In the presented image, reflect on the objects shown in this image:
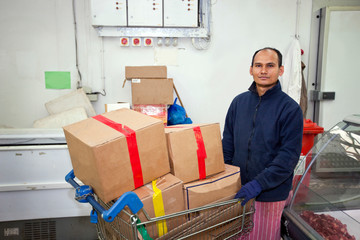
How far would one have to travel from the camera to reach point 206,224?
1.16 m

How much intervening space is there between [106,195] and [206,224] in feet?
1.52

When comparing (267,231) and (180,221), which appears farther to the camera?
(267,231)

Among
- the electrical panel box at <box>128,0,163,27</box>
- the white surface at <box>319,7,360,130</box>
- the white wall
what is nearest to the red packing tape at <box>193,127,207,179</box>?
the white wall

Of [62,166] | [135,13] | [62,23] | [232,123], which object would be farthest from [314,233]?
[62,23]

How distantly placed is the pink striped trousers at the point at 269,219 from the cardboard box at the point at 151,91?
5.18ft

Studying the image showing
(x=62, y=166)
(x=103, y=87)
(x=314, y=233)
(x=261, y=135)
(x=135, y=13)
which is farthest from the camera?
(x=103, y=87)

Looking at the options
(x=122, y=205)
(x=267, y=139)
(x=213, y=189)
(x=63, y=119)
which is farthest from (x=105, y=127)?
(x=63, y=119)

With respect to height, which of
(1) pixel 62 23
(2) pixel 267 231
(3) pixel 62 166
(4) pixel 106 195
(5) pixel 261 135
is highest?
(1) pixel 62 23

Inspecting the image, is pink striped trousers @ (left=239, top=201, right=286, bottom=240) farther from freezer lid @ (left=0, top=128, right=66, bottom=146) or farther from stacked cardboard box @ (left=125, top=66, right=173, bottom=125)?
freezer lid @ (left=0, top=128, right=66, bottom=146)

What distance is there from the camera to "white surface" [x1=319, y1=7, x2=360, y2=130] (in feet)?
10.5

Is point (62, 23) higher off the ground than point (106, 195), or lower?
higher

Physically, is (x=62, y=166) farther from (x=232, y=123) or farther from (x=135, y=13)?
(x=135, y=13)

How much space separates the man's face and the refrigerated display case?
531 millimetres

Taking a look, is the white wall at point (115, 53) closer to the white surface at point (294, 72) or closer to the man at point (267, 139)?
the white surface at point (294, 72)
